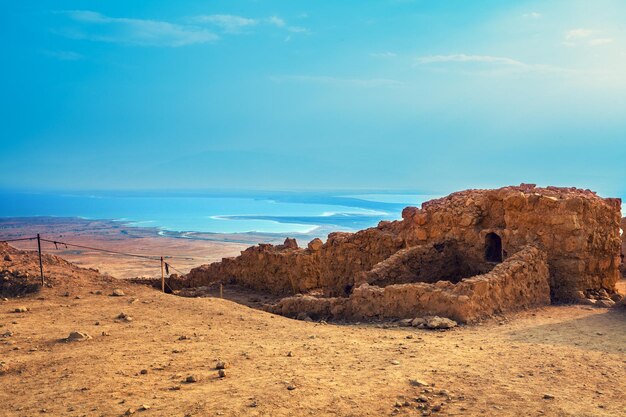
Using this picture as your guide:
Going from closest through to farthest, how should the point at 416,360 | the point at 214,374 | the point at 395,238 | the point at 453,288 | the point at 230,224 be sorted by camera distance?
1. the point at 214,374
2. the point at 416,360
3. the point at 453,288
4. the point at 395,238
5. the point at 230,224

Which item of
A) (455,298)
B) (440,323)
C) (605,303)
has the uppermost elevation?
(455,298)

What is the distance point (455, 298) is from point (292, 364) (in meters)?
4.00

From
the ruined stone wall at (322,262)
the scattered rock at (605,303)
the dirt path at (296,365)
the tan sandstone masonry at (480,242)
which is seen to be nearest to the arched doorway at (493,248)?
the tan sandstone masonry at (480,242)

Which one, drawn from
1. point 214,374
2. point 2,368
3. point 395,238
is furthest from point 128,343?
point 395,238

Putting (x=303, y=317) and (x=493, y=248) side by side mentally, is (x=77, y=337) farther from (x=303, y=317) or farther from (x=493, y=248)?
(x=493, y=248)

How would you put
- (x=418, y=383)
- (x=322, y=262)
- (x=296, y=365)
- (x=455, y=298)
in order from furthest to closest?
1. (x=322, y=262)
2. (x=455, y=298)
3. (x=296, y=365)
4. (x=418, y=383)

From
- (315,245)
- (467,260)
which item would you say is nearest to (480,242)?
(467,260)

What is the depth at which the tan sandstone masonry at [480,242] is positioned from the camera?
463 inches

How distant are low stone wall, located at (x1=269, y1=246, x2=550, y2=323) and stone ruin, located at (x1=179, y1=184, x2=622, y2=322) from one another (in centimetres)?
2

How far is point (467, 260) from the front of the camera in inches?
522

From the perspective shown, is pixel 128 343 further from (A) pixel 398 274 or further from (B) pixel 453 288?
(A) pixel 398 274

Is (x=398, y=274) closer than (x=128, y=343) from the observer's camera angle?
No

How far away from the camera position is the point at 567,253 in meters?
11.8

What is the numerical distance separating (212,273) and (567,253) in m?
10.7
